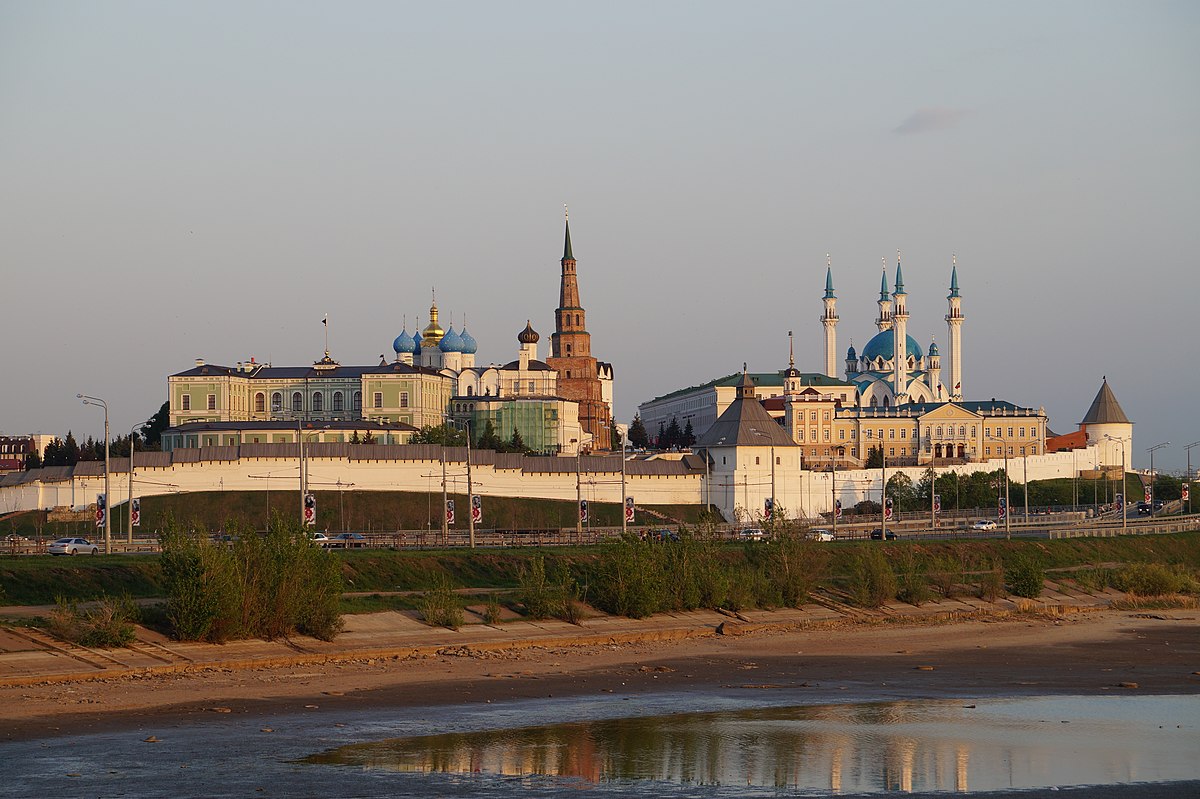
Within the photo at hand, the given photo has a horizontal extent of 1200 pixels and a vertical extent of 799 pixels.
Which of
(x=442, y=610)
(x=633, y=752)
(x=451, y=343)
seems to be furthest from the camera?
(x=451, y=343)

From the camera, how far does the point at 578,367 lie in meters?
150

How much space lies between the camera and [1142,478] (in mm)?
125438

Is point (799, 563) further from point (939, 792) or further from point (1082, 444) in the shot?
point (1082, 444)

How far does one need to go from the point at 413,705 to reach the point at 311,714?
152 centimetres

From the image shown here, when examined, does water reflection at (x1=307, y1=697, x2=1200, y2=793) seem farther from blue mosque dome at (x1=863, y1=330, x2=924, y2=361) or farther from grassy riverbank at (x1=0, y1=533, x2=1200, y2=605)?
blue mosque dome at (x1=863, y1=330, x2=924, y2=361)

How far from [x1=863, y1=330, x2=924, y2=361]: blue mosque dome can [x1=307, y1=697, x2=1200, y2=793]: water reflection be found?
150834 millimetres

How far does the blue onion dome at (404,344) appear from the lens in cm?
15188

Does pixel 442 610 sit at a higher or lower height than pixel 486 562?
lower

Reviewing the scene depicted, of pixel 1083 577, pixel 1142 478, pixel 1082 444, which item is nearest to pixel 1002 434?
pixel 1082 444

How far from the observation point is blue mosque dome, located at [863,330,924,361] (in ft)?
558

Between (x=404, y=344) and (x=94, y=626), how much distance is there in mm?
130024

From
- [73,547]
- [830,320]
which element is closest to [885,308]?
[830,320]

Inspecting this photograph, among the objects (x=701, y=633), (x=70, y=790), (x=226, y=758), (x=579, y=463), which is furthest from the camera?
(x=579, y=463)

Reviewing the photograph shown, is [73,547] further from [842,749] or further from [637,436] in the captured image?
[637,436]
